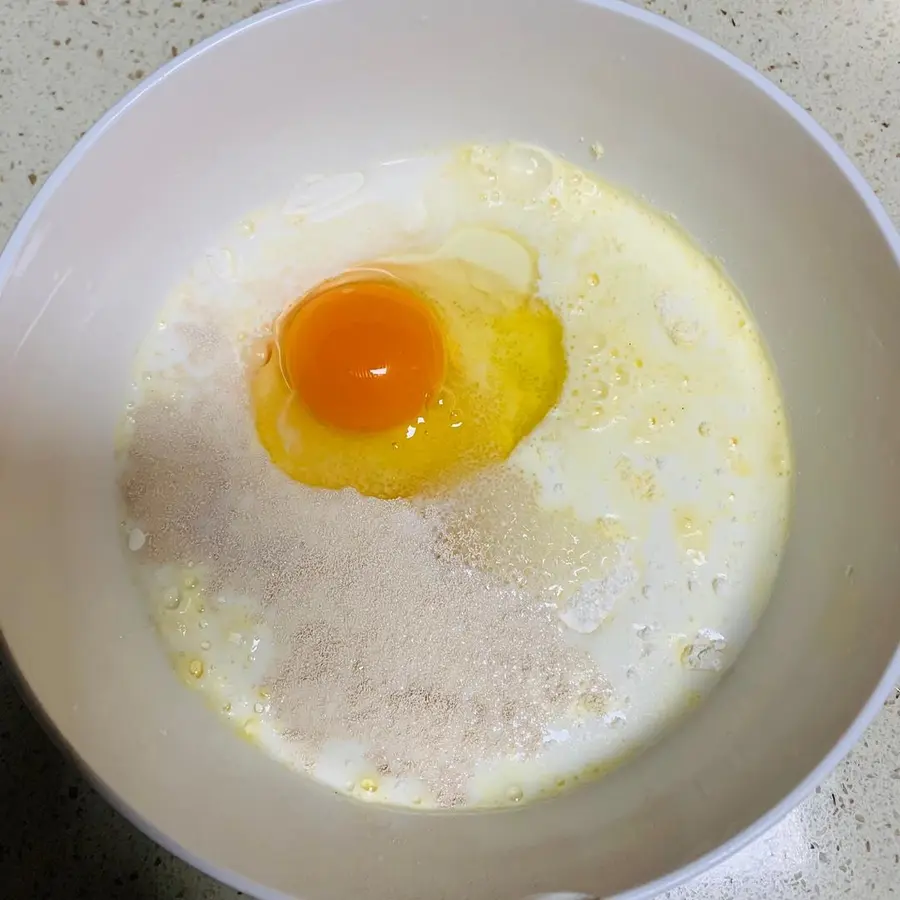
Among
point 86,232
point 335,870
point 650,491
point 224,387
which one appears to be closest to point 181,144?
point 86,232

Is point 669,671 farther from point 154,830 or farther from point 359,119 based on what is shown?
point 359,119

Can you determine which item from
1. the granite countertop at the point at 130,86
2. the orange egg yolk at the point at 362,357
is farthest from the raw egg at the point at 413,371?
the granite countertop at the point at 130,86

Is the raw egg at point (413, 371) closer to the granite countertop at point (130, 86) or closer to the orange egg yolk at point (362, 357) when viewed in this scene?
the orange egg yolk at point (362, 357)

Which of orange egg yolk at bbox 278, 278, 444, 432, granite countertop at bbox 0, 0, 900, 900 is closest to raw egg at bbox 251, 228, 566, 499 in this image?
orange egg yolk at bbox 278, 278, 444, 432

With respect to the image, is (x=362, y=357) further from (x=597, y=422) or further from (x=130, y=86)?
(x=130, y=86)

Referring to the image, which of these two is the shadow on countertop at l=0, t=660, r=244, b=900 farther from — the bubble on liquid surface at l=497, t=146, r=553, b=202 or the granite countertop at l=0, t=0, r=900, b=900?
the bubble on liquid surface at l=497, t=146, r=553, b=202
